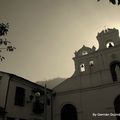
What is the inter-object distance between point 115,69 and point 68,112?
8319mm

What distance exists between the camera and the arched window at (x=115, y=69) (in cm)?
2165

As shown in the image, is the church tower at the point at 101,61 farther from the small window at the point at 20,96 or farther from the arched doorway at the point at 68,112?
the small window at the point at 20,96

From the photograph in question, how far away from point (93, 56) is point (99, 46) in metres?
1.63

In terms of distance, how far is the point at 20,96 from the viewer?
19.6 metres

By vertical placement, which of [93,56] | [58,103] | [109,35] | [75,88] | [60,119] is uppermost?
[109,35]

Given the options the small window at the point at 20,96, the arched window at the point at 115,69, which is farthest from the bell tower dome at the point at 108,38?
the small window at the point at 20,96

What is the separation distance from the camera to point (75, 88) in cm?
2386

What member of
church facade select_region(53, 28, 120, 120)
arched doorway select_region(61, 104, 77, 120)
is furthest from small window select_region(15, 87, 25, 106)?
arched doorway select_region(61, 104, 77, 120)

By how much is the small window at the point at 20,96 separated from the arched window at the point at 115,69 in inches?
437

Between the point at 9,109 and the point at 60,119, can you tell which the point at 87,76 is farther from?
the point at 9,109

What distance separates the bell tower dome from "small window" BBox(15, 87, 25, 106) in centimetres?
1185

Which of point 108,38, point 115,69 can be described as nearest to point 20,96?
point 115,69

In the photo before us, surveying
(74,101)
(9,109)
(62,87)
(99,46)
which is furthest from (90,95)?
(9,109)

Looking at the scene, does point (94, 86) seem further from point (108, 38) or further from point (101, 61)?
point (108, 38)
